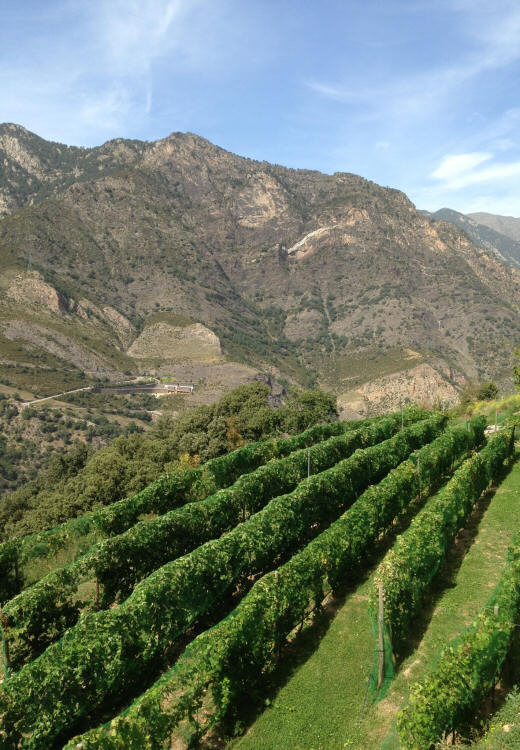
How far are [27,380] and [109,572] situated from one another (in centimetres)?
9663

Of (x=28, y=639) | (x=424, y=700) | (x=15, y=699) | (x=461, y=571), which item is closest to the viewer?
(x=424, y=700)

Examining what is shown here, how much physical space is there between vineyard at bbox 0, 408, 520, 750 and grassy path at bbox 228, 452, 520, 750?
0.08 metres

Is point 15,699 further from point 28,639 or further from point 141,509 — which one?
point 141,509

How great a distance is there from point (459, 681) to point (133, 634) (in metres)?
7.12

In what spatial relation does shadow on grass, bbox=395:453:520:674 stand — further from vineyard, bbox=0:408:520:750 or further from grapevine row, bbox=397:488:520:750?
grapevine row, bbox=397:488:520:750

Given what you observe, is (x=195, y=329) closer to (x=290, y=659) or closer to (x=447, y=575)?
(x=447, y=575)

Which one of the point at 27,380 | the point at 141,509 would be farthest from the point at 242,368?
the point at 141,509

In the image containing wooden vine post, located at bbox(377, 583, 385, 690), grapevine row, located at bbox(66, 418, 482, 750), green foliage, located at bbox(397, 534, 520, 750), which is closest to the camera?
green foliage, located at bbox(397, 534, 520, 750)

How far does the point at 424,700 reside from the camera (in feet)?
26.7

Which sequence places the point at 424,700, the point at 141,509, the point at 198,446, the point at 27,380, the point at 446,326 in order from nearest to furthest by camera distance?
the point at 424,700, the point at 141,509, the point at 198,446, the point at 27,380, the point at 446,326

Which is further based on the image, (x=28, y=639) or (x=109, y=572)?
(x=109, y=572)

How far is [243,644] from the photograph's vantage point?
423 inches

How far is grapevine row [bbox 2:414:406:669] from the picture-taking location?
13.4 meters

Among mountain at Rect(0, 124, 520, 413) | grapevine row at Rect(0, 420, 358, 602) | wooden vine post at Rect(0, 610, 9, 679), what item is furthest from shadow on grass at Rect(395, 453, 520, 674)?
mountain at Rect(0, 124, 520, 413)
